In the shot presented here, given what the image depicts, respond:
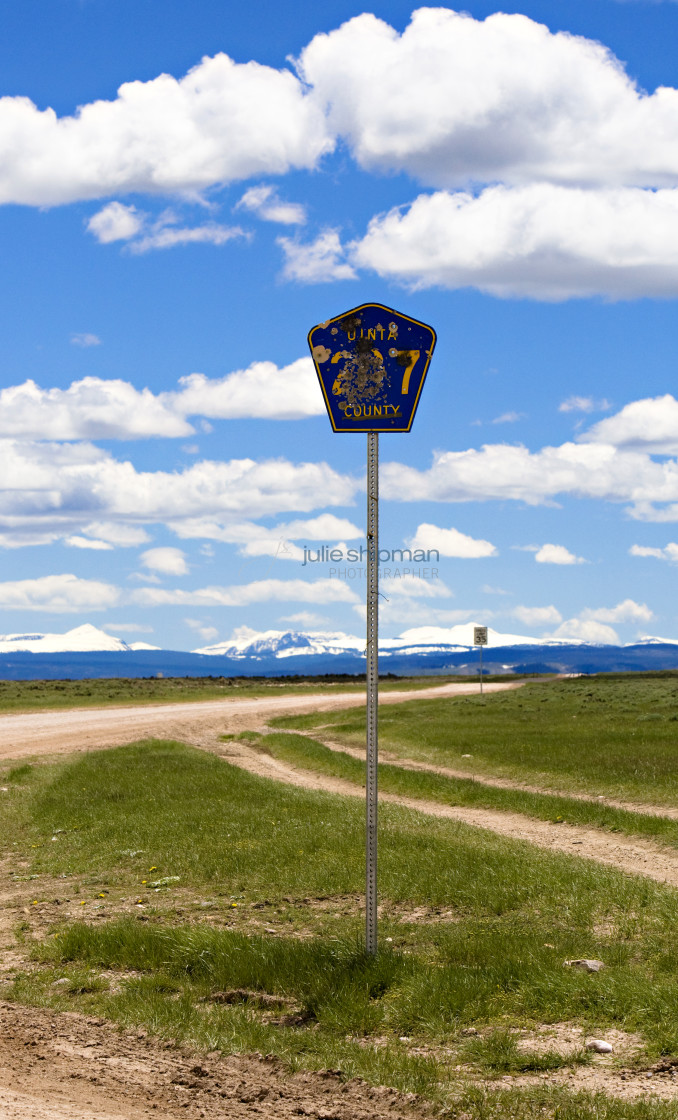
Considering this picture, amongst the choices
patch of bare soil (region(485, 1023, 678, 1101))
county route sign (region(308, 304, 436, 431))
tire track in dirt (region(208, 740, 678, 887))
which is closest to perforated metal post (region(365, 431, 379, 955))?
county route sign (region(308, 304, 436, 431))

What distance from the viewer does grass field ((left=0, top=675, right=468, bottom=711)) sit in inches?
1960

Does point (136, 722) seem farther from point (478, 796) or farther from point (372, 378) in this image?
point (372, 378)

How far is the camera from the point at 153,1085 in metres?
6.20

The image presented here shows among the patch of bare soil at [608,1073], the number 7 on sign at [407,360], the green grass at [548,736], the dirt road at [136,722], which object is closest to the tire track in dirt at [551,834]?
the green grass at [548,736]

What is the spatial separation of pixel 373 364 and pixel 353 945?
17.5 ft

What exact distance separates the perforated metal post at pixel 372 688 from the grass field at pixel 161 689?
39.2m

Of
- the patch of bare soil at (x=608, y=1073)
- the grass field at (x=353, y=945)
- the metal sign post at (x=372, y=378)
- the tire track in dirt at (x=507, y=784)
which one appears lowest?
the tire track in dirt at (x=507, y=784)

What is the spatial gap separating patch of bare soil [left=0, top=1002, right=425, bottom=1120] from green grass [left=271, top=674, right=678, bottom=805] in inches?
556

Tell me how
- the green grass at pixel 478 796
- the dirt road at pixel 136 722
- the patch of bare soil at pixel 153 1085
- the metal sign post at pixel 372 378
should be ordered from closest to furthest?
the patch of bare soil at pixel 153 1085 → the metal sign post at pixel 372 378 → the green grass at pixel 478 796 → the dirt road at pixel 136 722

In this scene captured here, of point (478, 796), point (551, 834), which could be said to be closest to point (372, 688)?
point (551, 834)

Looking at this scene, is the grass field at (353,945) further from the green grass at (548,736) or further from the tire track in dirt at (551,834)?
the green grass at (548,736)

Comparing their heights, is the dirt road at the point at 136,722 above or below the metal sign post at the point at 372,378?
below

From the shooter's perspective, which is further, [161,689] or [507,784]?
[161,689]

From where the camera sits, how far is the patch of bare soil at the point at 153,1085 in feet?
18.9
